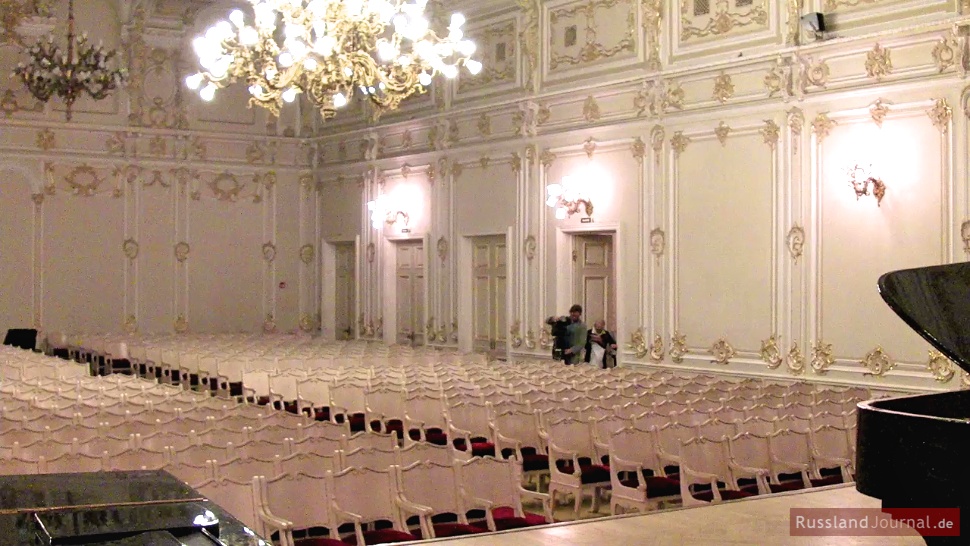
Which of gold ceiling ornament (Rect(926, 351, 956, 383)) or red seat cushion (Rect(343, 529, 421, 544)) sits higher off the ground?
gold ceiling ornament (Rect(926, 351, 956, 383))

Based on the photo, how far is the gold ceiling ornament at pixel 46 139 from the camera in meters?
18.6

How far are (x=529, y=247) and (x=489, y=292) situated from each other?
1.22 metres

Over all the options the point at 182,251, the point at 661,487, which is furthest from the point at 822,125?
the point at 182,251

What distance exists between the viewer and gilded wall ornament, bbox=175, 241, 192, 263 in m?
19.7

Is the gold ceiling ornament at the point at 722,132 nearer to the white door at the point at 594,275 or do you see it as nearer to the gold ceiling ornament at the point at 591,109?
the gold ceiling ornament at the point at 591,109

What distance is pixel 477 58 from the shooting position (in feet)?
54.6

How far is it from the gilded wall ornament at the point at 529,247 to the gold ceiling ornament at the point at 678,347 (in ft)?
9.21

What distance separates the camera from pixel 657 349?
44.5ft

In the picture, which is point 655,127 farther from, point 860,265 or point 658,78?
point 860,265

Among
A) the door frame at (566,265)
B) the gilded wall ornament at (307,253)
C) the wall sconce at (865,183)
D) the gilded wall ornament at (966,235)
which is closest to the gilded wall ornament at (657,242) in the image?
the door frame at (566,265)

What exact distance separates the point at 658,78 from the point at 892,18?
3.04 metres

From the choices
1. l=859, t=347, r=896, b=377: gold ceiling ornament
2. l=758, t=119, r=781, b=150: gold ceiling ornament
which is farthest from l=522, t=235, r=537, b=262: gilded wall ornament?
l=859, t=347, r=896, b=377: gold ceiling ornament

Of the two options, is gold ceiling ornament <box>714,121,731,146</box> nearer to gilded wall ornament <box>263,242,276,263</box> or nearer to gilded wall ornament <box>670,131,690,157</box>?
gilded wall ornament <box>670,131,690,157</box>

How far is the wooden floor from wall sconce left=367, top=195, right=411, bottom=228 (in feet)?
41.9
